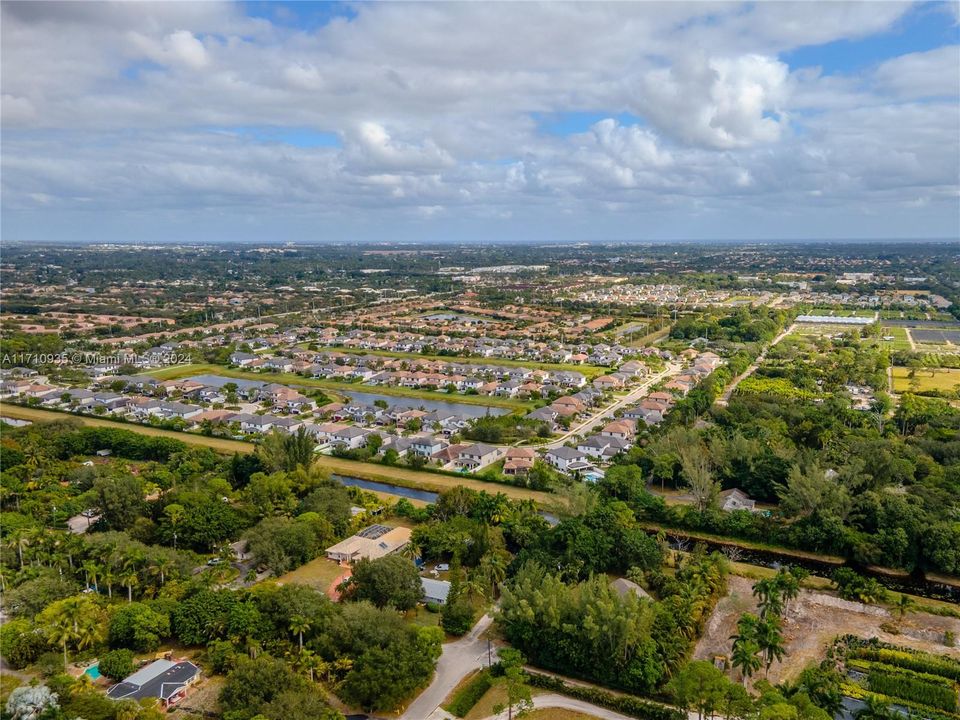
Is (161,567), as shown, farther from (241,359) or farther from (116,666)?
(241,359)

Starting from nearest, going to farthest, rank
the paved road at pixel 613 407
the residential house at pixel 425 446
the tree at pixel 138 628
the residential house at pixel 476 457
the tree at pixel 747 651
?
1. the tree at pixel 747 651
2. the tree at pixel 138 628
3. the residential house at pixel 476 457
4. the residential house at pixel 425 446
5. the paved road at pixel 613 407

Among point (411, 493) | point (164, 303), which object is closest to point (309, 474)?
point (411, 493)

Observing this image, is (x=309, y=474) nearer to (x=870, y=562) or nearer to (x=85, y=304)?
(x=870, y=562)

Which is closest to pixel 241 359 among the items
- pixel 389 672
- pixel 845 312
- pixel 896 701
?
pixel 389 672

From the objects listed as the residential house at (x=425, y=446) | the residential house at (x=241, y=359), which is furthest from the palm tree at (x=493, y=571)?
the residential house at (x=241, y=359)

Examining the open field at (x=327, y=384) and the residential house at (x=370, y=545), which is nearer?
the residential house at (x=370, y=545)

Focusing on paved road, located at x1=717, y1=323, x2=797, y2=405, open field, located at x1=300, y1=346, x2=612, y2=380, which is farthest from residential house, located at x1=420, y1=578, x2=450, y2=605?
open field, located at x1=300, y1=346, x2=612, y2=380

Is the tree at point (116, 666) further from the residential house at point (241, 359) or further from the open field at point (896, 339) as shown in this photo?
the open field at point (896, 339)
